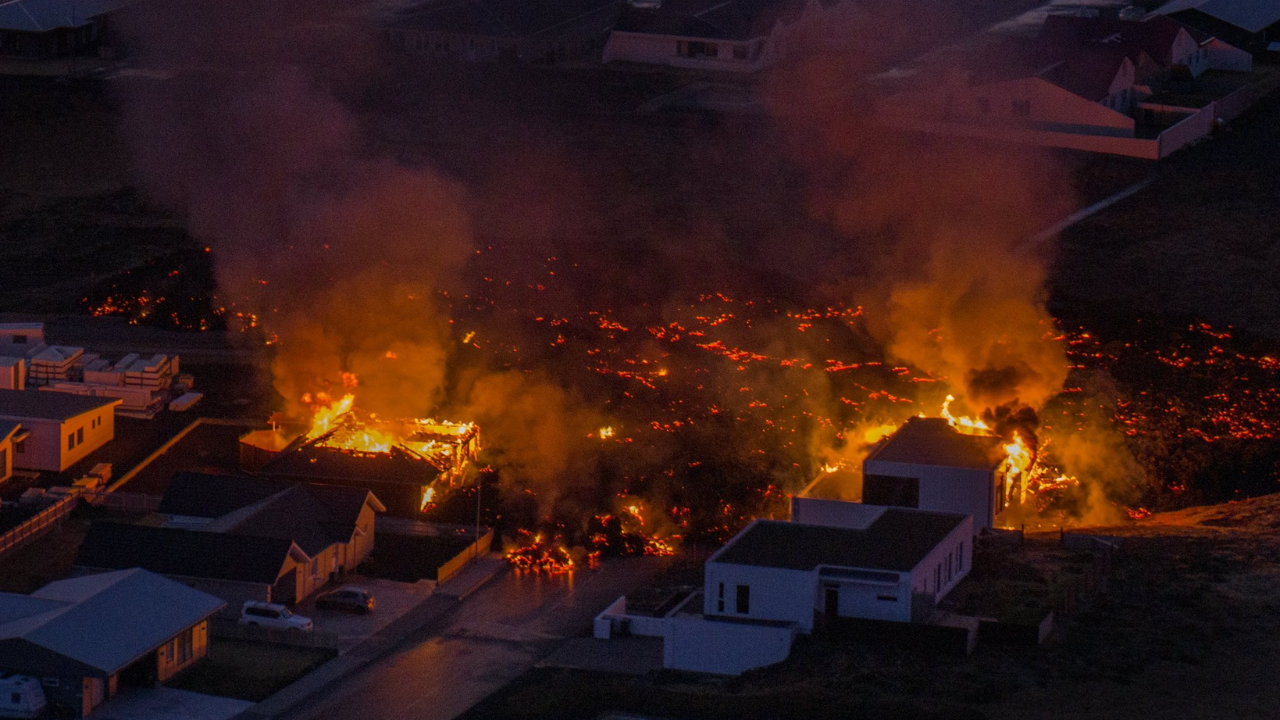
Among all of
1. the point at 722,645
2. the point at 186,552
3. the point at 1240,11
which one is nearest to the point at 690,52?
the point at 1240,11

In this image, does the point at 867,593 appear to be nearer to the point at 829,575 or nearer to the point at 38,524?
the point at 829,575

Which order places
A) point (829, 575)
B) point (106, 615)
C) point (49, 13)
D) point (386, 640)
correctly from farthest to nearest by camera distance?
point (49, 13) → point (386, 640) → point (829, 575) → point (106, 615)

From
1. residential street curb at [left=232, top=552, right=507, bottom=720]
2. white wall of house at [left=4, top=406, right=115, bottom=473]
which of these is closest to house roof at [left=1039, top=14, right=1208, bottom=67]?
residential street curb at [left=232, top=552, right=507, bottom=720]

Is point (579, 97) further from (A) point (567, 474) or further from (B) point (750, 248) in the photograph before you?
(A) point (567, 474)

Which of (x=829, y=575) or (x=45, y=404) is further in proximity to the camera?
(x=45, y=404)

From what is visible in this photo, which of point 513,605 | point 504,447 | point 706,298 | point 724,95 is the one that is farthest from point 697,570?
point 724,95

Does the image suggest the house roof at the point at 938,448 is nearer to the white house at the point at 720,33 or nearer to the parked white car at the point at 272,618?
the parked white car at the point at 272,618

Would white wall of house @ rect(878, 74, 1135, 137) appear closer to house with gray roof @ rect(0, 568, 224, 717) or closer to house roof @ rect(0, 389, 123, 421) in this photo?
house roof @ rect(0, 389, 123, 421)
